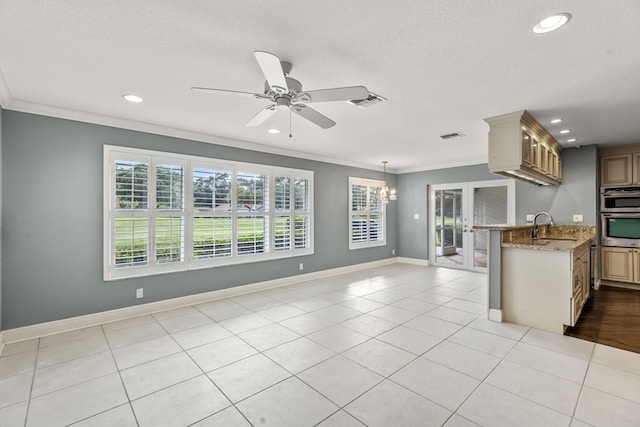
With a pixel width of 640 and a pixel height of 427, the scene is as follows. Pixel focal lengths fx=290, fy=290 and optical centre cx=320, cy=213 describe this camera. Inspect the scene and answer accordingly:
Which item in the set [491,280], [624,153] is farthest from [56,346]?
[624,153]

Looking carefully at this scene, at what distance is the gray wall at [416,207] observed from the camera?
7.19m

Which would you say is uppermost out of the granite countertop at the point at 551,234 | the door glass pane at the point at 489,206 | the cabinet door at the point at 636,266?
the door glass pane at the point at 489,206

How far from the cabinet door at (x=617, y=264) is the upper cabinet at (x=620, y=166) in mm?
1169

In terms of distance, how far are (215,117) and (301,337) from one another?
285 cm

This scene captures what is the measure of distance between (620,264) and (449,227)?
2976mm

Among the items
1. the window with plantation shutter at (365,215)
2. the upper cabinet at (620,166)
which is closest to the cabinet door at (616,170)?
the upper cabinet at (620,166)

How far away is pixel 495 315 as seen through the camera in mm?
3650

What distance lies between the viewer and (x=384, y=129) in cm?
418

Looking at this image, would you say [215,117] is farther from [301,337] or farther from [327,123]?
[301,337]

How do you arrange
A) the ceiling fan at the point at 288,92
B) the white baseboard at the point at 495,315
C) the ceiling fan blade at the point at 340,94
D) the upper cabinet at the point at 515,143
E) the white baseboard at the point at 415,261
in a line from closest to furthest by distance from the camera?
the ceiling fan at the point at 288,92 < the ceiling fan blade at the point at 340,94 < the upper cabinet at the point at 515,143 < the white baseboard at the point at 495,315 < the white baseboard at the point at 415,261

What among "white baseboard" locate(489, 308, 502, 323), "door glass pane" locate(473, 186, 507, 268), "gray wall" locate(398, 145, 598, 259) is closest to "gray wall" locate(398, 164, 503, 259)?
"gray wall" locate(398, 145, 598, 259)

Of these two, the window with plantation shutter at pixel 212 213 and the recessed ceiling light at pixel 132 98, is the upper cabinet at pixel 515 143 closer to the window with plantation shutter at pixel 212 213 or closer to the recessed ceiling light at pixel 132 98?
the window with plantation shutter at pixel 212 213

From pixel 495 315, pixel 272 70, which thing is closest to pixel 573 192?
pixel 495 315

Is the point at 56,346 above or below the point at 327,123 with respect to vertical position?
below
